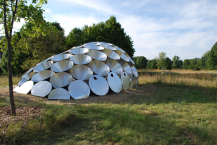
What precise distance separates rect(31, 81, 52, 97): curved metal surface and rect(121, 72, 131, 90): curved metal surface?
4.46 metres

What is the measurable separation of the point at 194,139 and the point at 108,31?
2229 centimetres

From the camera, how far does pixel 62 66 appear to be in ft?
27.8

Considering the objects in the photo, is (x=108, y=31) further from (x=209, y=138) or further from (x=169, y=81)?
(x=209, y=138)

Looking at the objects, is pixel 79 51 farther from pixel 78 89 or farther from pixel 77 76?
pixel 78 89

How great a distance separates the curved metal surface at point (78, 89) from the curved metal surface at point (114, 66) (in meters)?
2.37

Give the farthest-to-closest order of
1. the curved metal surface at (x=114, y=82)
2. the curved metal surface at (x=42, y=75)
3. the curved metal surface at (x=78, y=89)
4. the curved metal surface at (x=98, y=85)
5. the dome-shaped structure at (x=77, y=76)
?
the curved metal surface at (x=114, y=82), the curved metal surface at (x=42, y=75), the curved metal surface at (x=98, y=85), the dome-shaped structure at (x=77, y=76), the curved metal surface at (x=78, y=89)

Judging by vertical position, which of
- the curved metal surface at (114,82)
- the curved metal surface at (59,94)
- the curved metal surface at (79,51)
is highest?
the curved metal surface at (79,51)

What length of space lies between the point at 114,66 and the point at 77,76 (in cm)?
268

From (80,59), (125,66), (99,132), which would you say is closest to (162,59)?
(125,66)

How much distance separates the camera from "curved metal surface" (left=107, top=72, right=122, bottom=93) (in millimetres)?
8677

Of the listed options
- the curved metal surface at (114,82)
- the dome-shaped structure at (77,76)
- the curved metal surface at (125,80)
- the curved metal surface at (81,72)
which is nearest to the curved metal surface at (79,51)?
the dome-shaped structure at (77,76)

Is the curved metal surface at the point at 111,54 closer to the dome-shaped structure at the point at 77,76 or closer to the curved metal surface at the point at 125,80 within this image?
the dome-shaped structure at the point at 77,76

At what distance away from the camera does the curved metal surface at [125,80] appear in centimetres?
957

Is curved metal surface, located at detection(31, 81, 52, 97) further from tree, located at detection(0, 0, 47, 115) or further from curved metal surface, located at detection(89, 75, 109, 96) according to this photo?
tree, located at detection(0, 0, 47, 115)
